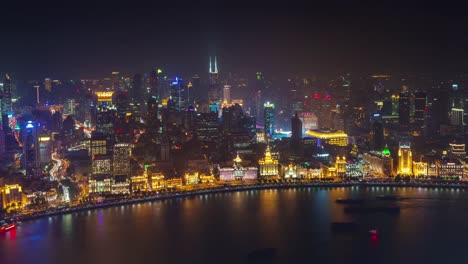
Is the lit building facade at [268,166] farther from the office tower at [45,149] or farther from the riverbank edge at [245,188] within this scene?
the office tower at [45,149]

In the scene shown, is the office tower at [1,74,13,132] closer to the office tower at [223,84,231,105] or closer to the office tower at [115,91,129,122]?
the office tower at [115,91,129,122]

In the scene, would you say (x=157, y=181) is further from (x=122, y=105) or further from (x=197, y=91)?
(x=197, y=91)

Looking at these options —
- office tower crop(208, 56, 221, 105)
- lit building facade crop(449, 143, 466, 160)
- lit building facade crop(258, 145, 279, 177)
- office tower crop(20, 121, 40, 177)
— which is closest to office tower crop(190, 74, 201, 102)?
office tower crop(208, 56, 221, 105)

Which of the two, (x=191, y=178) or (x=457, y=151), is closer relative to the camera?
(x=191, y=178)

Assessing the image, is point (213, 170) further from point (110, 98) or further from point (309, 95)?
point (110, 98)

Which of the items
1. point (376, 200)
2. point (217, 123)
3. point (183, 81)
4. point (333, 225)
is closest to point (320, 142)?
point (217, 123)

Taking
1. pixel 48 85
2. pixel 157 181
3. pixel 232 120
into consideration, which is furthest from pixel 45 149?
pixel 48 85
